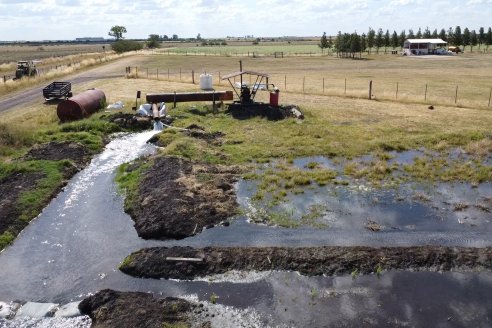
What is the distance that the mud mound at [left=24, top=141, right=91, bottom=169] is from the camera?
19431 mm

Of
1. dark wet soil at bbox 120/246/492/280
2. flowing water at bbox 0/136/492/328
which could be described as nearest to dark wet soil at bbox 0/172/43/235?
flowing water at bbox 0/136/492/328

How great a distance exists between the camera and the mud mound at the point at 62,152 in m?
19.4

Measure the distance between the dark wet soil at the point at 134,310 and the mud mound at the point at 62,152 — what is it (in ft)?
34.8

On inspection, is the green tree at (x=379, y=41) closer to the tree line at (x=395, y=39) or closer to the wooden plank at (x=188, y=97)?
the tree line at (x=395, y=39)

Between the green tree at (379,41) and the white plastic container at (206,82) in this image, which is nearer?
the white plastic container at (206,82)

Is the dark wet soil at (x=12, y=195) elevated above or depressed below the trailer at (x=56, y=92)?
below

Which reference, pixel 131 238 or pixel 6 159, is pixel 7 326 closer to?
pixel 131 238

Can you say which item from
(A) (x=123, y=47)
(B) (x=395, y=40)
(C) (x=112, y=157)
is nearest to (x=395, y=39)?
(B) (x=395, y=40)

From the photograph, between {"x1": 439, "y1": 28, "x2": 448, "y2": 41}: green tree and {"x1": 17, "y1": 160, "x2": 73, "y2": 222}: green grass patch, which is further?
{"x1": 439, "y1": 28, "x2": 448, "y2": 41}: green tree

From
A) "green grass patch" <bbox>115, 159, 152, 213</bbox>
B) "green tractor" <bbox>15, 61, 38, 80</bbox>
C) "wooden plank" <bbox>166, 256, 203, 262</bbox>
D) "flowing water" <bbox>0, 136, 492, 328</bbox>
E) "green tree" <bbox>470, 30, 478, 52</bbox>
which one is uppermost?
"green tree" <bbox>470, 30, 478, 52</bbox>

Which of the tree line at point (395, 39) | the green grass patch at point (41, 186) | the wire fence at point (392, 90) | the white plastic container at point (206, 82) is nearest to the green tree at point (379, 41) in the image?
the tree line at point (395, 39)

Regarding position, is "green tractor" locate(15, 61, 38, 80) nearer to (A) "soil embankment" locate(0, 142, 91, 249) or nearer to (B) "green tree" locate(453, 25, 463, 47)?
(A) "soil embankment" locate(0, 142, 91, 249)

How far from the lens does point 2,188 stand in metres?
15.9

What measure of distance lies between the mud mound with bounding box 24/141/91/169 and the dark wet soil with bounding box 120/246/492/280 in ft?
31.3
